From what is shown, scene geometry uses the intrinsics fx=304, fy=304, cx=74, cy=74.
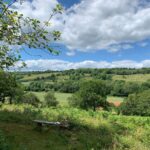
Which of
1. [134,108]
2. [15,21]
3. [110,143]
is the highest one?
[15,21]

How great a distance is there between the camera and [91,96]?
91.1 metres

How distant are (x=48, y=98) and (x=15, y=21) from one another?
3588 inches

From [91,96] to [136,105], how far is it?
569 inches

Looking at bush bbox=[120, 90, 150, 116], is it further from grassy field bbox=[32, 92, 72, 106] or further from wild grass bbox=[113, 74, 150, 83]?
wild grass bbox=[113, 74, 150, 83]

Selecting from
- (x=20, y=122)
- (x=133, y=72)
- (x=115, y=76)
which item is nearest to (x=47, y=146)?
(x=20, y=122)

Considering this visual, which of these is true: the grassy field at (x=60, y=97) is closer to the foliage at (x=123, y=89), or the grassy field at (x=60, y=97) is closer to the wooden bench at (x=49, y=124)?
the foliage at (x=123, y=89)

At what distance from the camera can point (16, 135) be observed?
1420 centimetres

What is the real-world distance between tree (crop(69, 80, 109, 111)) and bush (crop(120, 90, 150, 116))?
6.22 metres

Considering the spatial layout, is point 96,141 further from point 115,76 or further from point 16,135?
point 115,76

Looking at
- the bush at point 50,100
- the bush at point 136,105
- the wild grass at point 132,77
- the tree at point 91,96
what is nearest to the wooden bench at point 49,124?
the tree at point 91,96

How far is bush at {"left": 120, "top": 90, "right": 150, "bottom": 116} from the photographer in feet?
301

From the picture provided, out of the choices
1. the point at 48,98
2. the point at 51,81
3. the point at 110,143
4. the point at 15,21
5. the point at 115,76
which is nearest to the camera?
the point at 15,21

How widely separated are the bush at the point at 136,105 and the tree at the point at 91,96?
20.4 ft

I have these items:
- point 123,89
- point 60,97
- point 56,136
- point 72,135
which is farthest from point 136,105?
point 56,136
